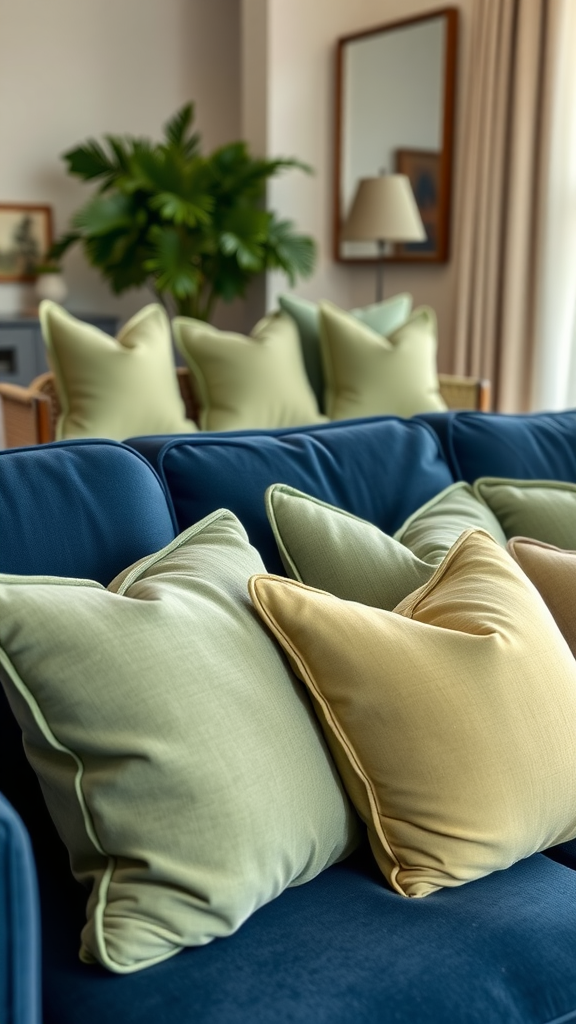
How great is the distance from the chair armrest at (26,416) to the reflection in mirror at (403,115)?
192cm

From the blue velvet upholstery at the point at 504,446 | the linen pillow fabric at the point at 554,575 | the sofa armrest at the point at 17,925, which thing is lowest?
the sofa armrest at the point at 17,925

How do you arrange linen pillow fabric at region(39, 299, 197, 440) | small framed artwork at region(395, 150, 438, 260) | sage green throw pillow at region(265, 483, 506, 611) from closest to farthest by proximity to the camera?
sage green throw pillow at region(265, 483, 506, 611) < linen pillow fabric at region(39, 299, 197, 440) < small framed artwork at region(395, 150, 438, 260)

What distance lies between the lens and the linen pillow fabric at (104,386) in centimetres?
281

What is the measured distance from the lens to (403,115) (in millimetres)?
4617

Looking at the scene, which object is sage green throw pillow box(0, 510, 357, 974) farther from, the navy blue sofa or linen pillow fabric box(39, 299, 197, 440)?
linen pillow fabric box(39, 299, 197, 440)

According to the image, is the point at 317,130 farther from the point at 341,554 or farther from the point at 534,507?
the point at 341,554

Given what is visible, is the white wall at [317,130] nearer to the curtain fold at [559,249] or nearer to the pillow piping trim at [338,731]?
the curtain fold at [559,249]

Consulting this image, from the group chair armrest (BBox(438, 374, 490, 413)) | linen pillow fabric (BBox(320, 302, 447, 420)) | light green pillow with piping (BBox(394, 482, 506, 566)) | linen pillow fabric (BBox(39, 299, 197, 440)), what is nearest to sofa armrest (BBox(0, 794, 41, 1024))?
light green pillow with piping (BBox(394, 482, 506, 566))

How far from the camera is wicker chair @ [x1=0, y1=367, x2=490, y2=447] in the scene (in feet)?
9.98

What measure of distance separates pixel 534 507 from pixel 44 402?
190 cm

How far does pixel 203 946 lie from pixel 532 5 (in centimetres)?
386

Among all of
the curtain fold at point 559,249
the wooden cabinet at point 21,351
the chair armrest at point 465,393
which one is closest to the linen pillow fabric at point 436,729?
the chair armrest at point 465,393

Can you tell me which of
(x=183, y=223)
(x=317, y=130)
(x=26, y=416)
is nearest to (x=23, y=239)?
(x=183, y=223)

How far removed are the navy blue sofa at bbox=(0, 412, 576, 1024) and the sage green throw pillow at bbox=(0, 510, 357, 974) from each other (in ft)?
Result: 0.13
